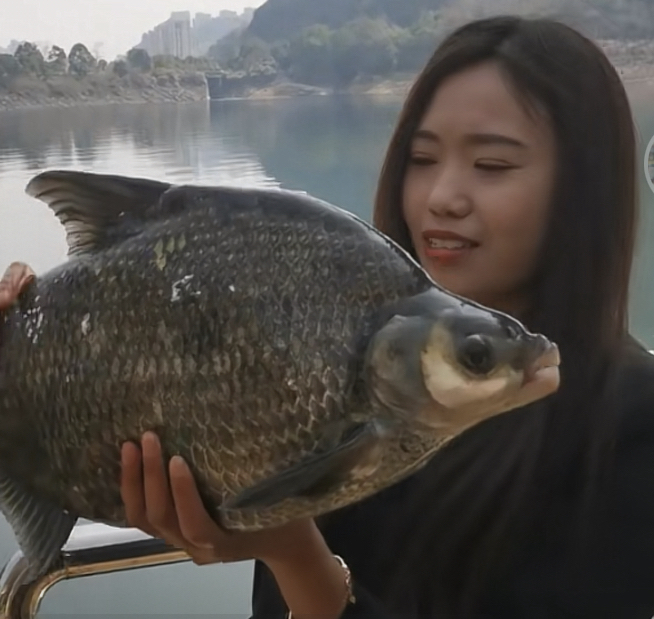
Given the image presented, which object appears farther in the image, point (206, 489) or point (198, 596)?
point (198, 596)

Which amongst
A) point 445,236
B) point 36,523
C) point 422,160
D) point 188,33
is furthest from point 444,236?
point 188,33

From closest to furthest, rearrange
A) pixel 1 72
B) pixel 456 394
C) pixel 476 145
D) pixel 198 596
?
pixel 456 394
pixel 476 145
pixel 1 72
pixel 198 596

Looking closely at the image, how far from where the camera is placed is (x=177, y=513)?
22.5 inches

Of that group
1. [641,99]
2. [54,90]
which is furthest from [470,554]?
[54,90]

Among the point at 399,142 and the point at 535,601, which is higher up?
the point at 399,142

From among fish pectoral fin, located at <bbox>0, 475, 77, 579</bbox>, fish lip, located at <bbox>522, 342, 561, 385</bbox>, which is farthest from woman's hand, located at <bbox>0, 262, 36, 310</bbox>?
fish lip, located at <bbox>522, 342, 561, 385</bbox>

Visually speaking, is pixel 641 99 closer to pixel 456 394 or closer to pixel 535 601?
pixel 535 601

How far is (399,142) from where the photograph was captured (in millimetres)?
893

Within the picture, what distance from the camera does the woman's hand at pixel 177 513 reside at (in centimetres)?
54

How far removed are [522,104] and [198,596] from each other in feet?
4.00

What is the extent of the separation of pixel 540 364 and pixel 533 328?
17.8 inches

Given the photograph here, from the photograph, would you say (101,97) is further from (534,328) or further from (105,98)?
(534,328)

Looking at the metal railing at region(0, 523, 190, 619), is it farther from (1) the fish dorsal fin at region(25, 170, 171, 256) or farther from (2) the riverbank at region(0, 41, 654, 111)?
(2) the riverbank at region(0, 41, 654, 111)

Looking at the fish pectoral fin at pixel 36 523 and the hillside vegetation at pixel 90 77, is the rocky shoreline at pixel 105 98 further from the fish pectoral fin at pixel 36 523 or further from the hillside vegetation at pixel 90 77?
the fish pectoral fin at pixel 36 523
